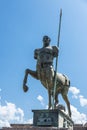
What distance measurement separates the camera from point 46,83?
1559 cm

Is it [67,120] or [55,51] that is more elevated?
[55,51]

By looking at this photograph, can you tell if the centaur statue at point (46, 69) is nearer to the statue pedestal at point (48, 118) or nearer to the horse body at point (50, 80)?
the horse body at point (50, 80)

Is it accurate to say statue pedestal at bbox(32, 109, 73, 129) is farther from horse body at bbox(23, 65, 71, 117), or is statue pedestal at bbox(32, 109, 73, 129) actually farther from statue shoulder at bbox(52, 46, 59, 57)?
statue shoulder at bbox(52, 46, 59, 57)

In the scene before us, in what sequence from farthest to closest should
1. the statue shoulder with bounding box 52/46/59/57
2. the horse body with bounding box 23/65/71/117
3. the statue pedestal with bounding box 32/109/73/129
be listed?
the statue shoulder with bounding box 52/46/59/57, the horse body with bounding box 23/65/71/117, the statue pedestal with bounding box 32/109/73/129

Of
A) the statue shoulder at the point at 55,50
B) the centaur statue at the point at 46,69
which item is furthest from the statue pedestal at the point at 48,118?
the statue shoulder at the point at 55,50

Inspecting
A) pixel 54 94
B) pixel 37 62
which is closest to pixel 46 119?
pixel 54 94

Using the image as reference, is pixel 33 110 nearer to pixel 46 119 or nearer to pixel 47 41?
pixel 46 119

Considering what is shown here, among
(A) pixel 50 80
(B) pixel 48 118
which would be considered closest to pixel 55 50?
(A) pixel 50 80

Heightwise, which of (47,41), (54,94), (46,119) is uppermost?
(47,41)

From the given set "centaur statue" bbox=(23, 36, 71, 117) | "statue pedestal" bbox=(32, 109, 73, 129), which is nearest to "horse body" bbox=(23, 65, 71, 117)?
"centaur statue" bbox=(23, 36, 71, 117)

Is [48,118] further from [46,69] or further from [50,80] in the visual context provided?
[46,69]

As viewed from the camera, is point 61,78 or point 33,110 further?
point 61,78

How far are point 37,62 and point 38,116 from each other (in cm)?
213

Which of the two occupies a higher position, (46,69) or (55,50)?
(55,50)
